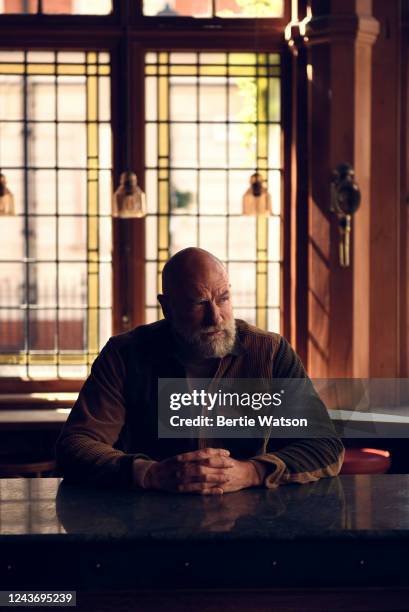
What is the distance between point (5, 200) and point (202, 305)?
272 cm

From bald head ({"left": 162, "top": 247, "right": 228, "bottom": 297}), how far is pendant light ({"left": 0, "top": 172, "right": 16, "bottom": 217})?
8.46 feet

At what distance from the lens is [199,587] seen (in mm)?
1989

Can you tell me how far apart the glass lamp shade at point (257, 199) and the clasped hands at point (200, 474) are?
301cm

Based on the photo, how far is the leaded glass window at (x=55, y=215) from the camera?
5496 millimetres

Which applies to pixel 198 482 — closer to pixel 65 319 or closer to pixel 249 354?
pixel 249 354

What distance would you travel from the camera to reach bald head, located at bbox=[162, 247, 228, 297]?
106 inches

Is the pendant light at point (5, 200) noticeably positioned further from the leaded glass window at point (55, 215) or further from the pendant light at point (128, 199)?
the pendant light at point (128, 199)

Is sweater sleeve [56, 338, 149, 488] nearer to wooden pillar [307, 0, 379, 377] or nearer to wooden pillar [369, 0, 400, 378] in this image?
wooden pillar [307, 0, 379, 377]

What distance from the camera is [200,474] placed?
2309 millimetres

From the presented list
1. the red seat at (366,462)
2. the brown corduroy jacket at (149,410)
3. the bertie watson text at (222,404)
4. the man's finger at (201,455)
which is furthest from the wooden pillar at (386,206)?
the man's finger at (201,455)

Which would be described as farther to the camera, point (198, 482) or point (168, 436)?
point (168, 436)

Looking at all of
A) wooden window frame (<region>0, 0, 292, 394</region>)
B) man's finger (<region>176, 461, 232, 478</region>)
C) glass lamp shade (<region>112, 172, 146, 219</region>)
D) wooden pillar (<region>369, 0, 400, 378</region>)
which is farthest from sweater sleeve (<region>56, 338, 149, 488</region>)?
wooden pillar (<region>369, 0, 400, 378</region>)

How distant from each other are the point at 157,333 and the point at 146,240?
9.13 ft

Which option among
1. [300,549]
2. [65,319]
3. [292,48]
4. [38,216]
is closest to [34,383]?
[65,319]
